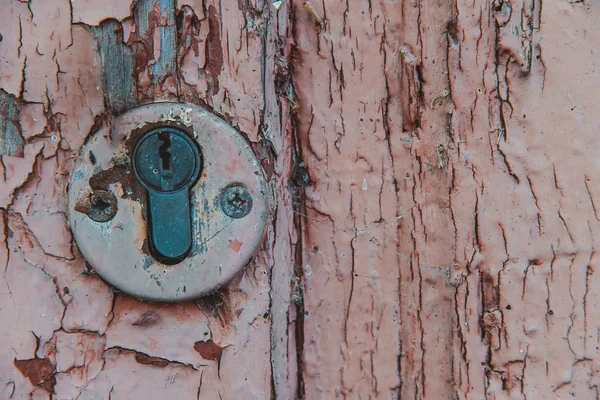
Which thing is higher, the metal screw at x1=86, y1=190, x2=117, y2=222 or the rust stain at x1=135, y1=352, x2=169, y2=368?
the metal screw at x1=86, y1=190, x2=117, y2=222

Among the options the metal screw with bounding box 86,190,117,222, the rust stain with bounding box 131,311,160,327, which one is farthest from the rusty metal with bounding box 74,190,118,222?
the rust stain with bounding box 131,311,160,327

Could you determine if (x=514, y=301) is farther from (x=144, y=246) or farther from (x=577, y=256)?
(x=144, y=246)

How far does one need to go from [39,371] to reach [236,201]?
0.28m

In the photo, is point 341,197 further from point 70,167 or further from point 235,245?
point 70,167

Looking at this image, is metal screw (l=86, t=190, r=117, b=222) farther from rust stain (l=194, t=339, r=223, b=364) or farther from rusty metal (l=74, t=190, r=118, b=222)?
rust stain (l=194, t=339, r=223, b=364)

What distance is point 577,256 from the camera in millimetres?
499

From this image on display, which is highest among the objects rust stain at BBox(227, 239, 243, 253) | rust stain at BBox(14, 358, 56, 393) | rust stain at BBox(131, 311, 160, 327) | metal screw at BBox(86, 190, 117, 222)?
metal screw at BBox(86, 190, 117, 222)

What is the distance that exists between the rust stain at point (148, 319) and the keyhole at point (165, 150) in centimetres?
16

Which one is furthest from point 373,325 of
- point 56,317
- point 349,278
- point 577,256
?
point 56,317

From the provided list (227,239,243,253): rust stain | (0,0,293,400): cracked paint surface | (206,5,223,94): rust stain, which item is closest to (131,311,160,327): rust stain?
(0,0,293,400): cracked paint surface

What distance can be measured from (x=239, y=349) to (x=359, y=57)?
37 centimetres

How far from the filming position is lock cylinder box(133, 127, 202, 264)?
47cm

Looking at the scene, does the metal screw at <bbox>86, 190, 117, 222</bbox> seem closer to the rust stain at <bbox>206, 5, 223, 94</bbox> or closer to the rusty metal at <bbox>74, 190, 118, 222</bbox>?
the rusty metal at <bbox>74, 190, 118, 222</bbox>

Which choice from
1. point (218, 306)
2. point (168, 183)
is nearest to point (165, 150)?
point (168, 183)
